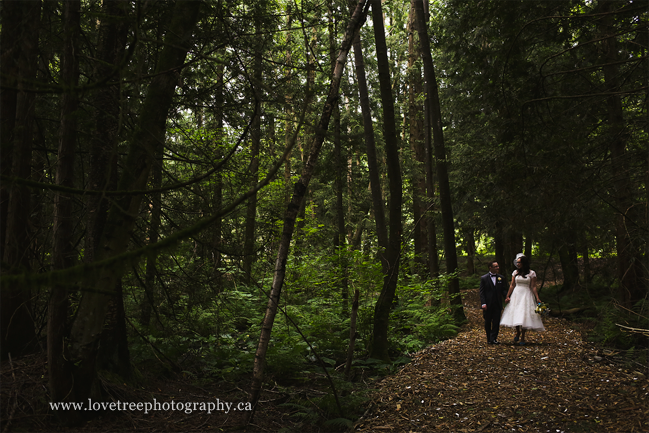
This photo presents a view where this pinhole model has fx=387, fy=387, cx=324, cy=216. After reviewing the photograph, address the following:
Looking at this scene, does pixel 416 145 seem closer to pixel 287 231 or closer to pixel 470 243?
pixel 470 243

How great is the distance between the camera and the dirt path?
4.50 m

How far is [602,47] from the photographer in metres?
8.11

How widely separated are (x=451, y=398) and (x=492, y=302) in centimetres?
368

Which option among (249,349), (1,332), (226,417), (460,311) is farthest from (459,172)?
(1,332)

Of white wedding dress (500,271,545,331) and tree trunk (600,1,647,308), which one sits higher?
tree trunk (600,1,647,308)

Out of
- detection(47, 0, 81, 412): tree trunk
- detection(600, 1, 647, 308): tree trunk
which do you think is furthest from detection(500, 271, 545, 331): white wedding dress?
detection(47, 0, 81, 412): tree trunk

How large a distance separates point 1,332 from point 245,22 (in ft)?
16.0

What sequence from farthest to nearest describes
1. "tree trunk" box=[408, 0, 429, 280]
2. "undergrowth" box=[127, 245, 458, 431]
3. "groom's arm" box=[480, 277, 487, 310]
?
"tree trunk" box=[408, 0, 429, 280], "groom's arm" box=[480, 277, 487, 310], "undergrowth" box=[127, 245, 458, 431]

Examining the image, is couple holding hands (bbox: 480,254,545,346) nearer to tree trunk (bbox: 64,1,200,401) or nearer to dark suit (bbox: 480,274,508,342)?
dark suit (bbox: 480,274,508,342)

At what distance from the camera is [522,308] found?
863 centimetres

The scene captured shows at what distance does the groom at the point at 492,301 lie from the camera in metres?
8.54

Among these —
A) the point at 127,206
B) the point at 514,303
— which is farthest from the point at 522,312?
the point at 127,206

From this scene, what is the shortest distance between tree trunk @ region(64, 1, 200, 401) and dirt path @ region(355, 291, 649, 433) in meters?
3.26

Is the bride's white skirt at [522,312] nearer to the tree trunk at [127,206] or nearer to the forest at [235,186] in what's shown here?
the forest at [235,186]
